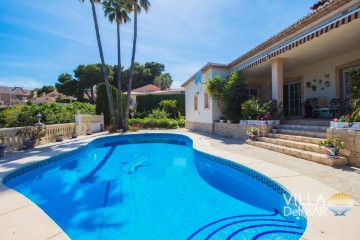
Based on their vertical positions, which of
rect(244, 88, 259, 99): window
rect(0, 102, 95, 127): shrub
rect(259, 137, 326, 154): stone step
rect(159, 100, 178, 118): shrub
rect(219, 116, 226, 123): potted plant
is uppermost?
rect(244, 88, 259, 99): window

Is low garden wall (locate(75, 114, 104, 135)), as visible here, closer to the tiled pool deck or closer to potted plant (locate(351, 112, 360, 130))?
the tiled pool deck

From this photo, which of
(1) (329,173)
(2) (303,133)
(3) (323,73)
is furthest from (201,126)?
(1) (329,173)

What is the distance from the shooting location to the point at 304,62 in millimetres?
14492

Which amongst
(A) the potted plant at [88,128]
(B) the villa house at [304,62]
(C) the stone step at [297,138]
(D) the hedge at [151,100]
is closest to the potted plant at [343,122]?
(C) the stone step at [297,138]

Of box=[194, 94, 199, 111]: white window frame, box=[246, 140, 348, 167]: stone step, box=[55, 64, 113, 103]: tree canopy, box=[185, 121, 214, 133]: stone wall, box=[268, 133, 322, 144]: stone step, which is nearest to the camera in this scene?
box=[246, 140, 348, 167]: stone step

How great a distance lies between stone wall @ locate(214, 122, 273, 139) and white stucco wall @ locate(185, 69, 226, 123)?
1205 mm

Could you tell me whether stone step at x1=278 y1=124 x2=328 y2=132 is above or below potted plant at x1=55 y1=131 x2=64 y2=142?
above

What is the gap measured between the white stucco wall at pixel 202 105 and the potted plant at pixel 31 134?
12.6 metres

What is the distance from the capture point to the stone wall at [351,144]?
269 inches

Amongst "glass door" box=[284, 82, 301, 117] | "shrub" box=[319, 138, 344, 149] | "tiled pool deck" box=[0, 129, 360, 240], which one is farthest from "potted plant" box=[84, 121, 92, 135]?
"shrub" box=[319, 138, 344, 149]

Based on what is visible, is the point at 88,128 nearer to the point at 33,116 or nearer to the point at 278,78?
the point at 33,116

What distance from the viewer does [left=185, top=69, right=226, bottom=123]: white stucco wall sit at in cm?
1808

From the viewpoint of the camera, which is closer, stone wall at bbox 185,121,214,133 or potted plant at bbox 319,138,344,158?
potted plant at bbox 319,138,344,158

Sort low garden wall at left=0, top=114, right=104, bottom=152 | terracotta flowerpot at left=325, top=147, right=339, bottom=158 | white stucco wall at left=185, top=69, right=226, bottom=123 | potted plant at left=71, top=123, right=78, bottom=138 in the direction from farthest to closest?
white stucco wall at left=185, top=69, right=226, bottom=123, potted plant at left=71, top=123, right=78, bottom=138, low garden wall at left=0, top=114, right=104, bottom=152, terracotta flowerpot at left=325, top=147, right=339, bottom=158
